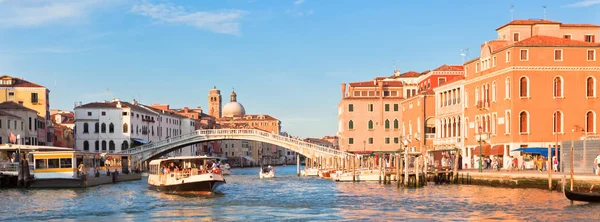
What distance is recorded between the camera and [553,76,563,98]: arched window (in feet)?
121

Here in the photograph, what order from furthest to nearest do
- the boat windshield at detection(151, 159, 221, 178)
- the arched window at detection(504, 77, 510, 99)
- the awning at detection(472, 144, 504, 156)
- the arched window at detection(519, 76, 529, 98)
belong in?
the awning at detection(472, 144, 504, 156) → the arched window at detection(504, 77, 510, 99) → the arched window at detection(519, 76, 529, 98) → the boat windshield at detection(151, 159, 221, 178)

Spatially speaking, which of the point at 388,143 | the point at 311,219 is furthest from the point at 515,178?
the point at 388,143

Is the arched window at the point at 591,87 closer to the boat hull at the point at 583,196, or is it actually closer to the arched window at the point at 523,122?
the arched window at the point at 523,122

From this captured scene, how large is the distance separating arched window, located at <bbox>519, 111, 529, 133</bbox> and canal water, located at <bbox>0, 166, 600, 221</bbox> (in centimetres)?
570

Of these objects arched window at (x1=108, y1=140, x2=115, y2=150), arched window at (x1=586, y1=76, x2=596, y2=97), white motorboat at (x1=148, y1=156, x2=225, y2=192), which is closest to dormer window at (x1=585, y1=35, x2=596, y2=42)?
arched window at (x1=586, y1=76, x2=596, y2=97)

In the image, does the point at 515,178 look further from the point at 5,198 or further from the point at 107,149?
the point at 107,149

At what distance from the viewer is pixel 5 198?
94.9 feet

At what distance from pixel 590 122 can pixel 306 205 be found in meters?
16.3

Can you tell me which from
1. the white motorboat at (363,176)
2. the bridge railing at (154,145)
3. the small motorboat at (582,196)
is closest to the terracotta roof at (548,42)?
the white motorboat at (363,176)

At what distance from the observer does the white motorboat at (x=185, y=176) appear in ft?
99.5

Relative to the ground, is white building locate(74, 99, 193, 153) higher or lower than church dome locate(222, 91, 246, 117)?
lower

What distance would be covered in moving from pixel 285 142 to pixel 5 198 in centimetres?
2609

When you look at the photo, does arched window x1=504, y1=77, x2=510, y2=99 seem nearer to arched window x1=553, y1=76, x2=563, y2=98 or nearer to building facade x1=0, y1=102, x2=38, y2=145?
arched window x1=553, y1=76, x2=563, y2=98

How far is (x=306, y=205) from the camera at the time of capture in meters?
26.5
